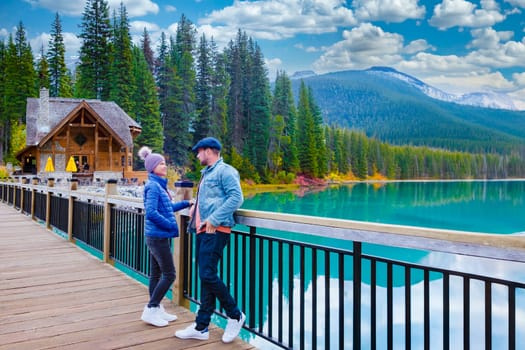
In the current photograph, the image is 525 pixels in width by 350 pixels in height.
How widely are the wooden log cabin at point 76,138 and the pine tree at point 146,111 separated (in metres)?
8.53

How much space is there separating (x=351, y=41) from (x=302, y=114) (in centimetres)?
9445

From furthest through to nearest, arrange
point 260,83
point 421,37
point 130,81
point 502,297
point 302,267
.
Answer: point 421,37 < point 260,83 < point 130,81 < point 502,297 < point 302,267

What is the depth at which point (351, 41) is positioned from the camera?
139750 mm

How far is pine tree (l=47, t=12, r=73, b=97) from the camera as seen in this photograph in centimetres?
4681

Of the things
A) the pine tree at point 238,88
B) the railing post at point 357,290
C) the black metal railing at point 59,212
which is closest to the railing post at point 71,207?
the black metal railing at point 59,212

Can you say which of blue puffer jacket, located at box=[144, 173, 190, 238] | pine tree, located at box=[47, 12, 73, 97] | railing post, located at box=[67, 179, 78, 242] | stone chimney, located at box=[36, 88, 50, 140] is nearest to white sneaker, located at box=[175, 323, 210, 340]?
blue puffer jacket, located at box=[144, 173, 190, 238]

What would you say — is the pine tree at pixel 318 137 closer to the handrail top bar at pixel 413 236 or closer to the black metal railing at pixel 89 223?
the black metal railing at pixel 89 223

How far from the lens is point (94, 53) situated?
4403 cm

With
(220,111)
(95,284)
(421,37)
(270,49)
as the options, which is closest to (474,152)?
(421,37)

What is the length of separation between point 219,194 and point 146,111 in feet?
136

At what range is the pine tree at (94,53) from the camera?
142 feet

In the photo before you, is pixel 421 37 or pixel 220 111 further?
pixel 421 37

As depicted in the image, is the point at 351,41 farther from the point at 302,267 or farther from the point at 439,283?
the point at 302,267

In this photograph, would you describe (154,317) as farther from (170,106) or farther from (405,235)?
(170,106)
